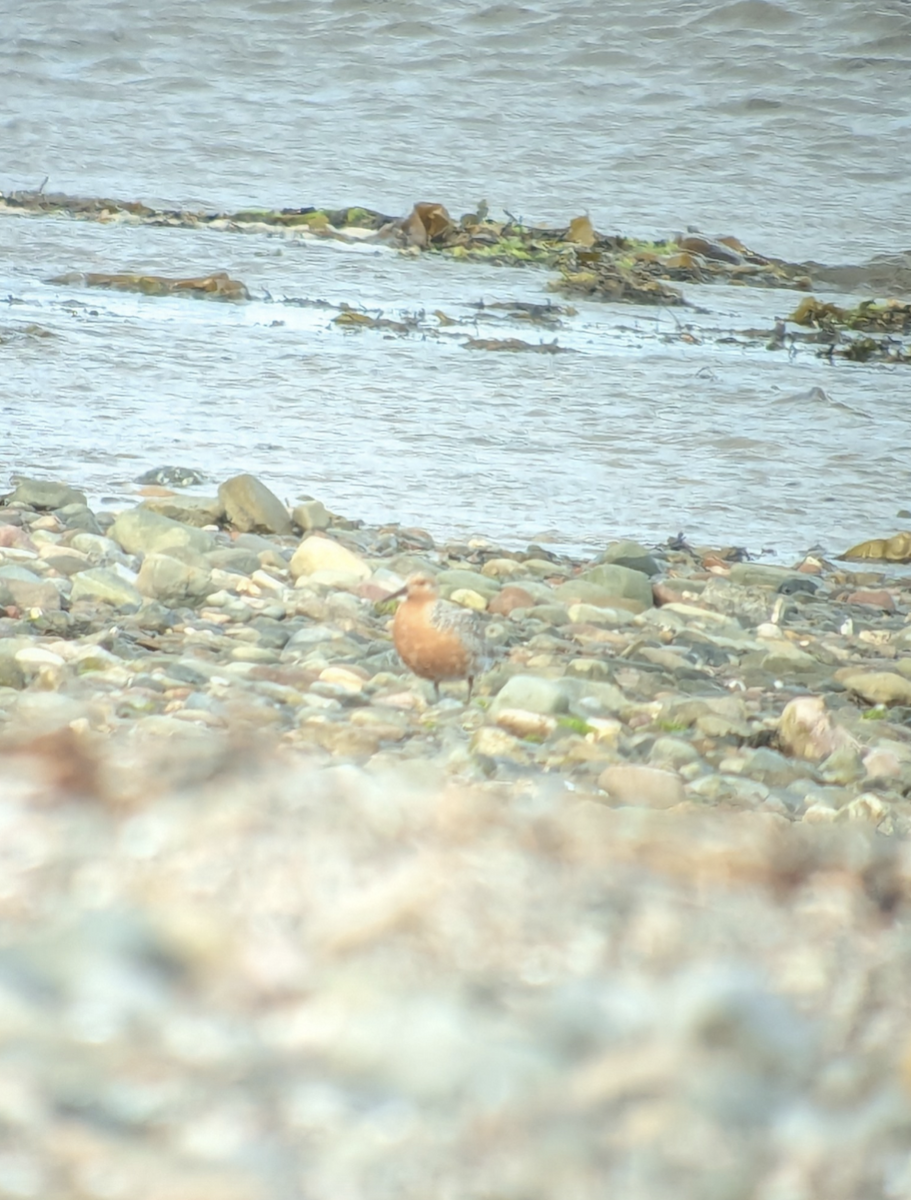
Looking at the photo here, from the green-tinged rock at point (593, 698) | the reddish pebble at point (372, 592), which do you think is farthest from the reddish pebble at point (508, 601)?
the green-tinged rock at point (593, 698)

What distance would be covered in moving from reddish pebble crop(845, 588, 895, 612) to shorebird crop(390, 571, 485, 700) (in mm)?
1779

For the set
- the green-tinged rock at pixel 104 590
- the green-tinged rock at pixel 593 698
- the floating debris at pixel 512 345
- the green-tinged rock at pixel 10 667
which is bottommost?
the floating debris at pixel 512 345

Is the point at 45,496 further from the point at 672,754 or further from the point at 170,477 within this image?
the point at 672,754

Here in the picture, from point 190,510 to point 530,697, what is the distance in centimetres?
193

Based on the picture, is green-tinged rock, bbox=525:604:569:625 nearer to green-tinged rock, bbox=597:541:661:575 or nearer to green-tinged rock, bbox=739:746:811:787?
green-tinged rock, bbox=597:541:661:575

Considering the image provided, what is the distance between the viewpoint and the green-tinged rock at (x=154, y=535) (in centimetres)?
404

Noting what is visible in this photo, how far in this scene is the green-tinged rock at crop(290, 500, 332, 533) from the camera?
4.70 meters

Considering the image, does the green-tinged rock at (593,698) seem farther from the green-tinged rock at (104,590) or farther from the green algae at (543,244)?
the green algae at (543,244)

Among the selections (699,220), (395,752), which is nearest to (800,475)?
(395,752)

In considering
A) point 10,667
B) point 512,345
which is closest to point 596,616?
point 10,667

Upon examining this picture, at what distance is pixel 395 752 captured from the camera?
8.79 feet

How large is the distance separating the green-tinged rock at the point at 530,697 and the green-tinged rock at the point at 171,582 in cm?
91

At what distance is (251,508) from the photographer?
457cm

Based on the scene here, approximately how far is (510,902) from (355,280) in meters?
10.2
